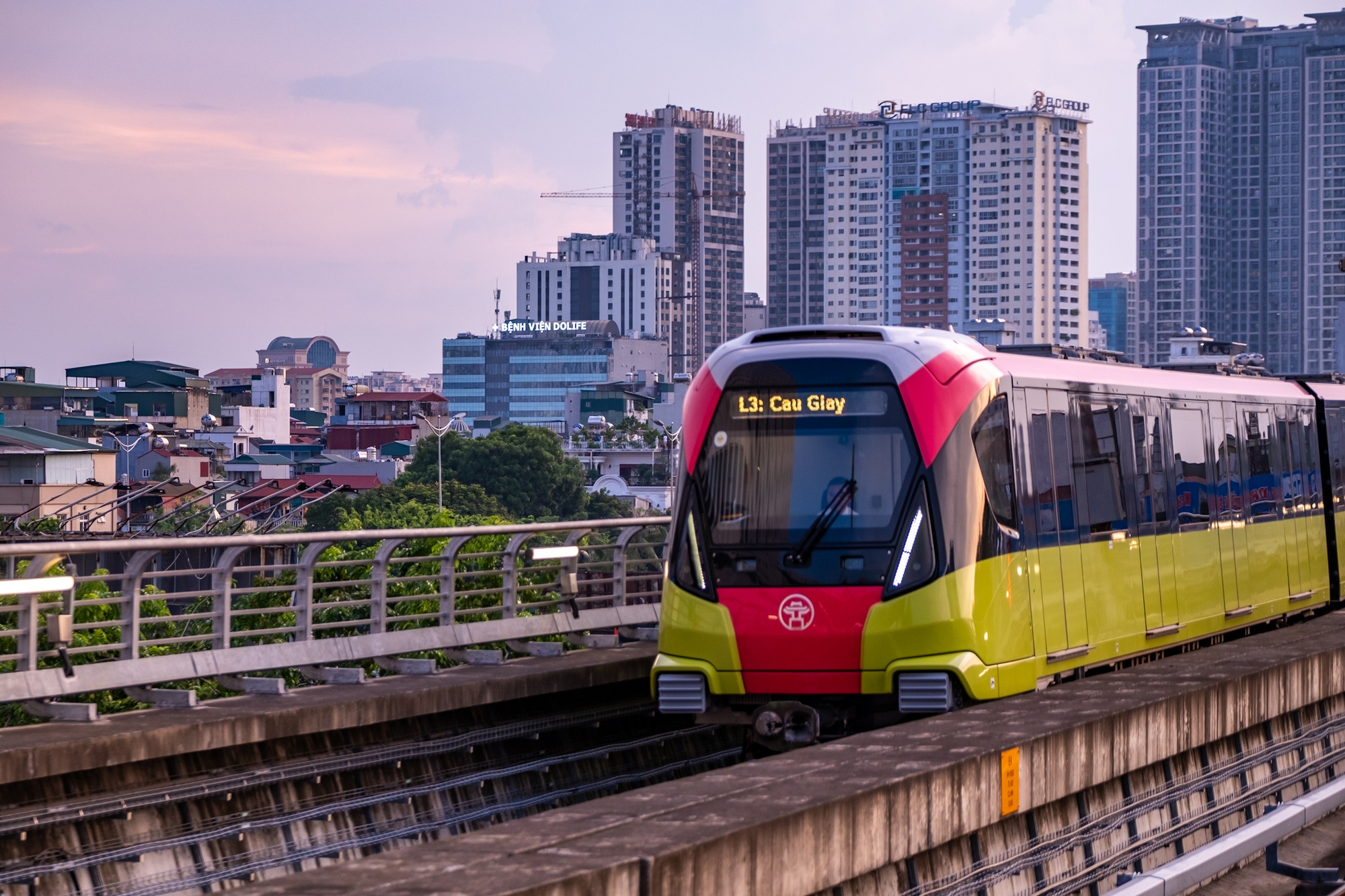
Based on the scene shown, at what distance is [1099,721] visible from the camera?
10.7 m

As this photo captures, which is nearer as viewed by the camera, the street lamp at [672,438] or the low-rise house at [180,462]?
the street lamp at [672,438]

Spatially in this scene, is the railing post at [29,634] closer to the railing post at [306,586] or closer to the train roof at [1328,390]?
the railing post at [306,586]

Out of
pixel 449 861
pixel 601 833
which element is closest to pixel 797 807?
pixel 601 833

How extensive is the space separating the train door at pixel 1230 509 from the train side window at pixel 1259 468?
36cm

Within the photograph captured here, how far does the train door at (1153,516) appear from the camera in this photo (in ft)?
53.2

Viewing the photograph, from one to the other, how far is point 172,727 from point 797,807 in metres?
3.74

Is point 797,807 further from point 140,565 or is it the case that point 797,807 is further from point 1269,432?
point 1269,432

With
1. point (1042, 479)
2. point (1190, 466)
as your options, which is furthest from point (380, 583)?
point (1190, 466)

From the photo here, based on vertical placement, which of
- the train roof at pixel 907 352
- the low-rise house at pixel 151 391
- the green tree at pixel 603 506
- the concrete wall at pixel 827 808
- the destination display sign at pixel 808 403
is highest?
the low-rise house at pixel 151 391

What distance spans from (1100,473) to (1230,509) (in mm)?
4146

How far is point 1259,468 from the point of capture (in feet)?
66.6

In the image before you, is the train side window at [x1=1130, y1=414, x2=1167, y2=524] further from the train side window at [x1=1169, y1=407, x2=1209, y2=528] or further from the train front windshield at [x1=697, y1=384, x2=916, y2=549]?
the train front windshield at [x1=697, y1=384, x2=916, y2=549]

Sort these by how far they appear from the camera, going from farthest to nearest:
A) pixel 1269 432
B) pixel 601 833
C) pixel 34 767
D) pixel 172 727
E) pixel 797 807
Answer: pixel 1269 432 < pixel 172 727 < pixel 34 767 < pixel 797 807 < pixel 601 833

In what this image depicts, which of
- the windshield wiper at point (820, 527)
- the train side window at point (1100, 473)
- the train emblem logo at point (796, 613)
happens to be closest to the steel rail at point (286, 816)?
the train emblem logo at point (796, 613)
